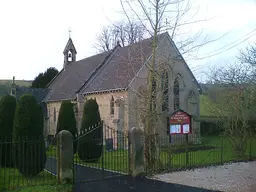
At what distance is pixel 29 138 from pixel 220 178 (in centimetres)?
698

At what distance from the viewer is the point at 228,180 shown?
1119 centimetres

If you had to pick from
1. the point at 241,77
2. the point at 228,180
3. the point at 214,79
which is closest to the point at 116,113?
the point at 214,79

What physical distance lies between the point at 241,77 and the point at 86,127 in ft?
37.0

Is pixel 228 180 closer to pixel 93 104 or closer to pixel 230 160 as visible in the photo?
pixel 230 160

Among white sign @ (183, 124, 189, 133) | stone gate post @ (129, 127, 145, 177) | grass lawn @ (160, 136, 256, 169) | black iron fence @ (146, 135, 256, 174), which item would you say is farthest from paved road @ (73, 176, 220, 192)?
white sign @ (183, 124, 189, 133)

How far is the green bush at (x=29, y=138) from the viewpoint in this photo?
1123 cm

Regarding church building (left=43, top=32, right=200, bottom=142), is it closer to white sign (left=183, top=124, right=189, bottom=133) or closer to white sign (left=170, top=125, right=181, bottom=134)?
white sign (left=183, top=124, right=189, bottom=133)

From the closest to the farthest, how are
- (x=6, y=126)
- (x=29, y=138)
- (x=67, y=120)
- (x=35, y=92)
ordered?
(x=29, y=138) < (x=6, y=126) < (x=67, y=120) < (x=35, y=92)

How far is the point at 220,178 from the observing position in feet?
37.9

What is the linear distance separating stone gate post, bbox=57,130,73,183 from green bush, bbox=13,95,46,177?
93 cm

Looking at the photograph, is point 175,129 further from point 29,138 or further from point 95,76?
point 95,76

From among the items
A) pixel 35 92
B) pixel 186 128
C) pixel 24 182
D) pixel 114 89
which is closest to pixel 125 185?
pixel 24 182

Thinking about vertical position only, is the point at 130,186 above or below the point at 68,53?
below

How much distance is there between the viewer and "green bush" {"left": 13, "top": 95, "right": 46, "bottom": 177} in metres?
11.2
